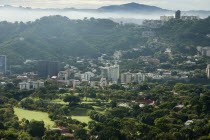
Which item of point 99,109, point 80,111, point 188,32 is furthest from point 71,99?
point 188,32

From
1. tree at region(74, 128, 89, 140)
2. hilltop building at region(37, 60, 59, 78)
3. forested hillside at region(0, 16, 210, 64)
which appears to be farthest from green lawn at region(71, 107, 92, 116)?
forested hillside at region(0, 16, 210, 64)

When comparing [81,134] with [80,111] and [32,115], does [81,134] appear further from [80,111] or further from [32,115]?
[80,111]

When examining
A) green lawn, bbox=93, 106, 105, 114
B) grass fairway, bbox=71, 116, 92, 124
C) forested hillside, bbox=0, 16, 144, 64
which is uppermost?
forested hillside, bbox=0, 16, 144, 64

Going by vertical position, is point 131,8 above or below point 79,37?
above

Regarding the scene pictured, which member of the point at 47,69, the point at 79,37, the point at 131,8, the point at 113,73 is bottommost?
the point at 113,73

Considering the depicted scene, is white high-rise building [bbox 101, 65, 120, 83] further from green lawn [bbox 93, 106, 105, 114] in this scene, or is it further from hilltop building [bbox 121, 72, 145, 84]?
green lawn [bbox 93, 106, 105, 114]

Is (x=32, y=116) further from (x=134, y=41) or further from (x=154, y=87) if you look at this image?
(x=134, y=41)

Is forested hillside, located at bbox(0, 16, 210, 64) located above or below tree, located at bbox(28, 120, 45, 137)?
above

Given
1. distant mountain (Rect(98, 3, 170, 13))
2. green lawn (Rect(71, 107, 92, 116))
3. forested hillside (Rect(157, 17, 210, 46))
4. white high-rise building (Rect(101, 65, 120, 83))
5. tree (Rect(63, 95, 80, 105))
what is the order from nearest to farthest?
green lawn (Rect(71, 107, 92, 116)), tree (Rect(63, 95, 80, 105)), white high-rise building (Rect(101, 65, 120, 83)), forested hillside (Rect(157, 17, 210, 46)), distant mountain (Rect(98, 3, 170, 13))

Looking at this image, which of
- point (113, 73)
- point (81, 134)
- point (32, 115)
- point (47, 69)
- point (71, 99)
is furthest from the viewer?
point (47, 69)

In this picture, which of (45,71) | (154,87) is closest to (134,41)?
(45,71)

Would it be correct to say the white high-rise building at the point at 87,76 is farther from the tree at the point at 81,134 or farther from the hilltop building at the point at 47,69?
the tree at the point at 81,134
